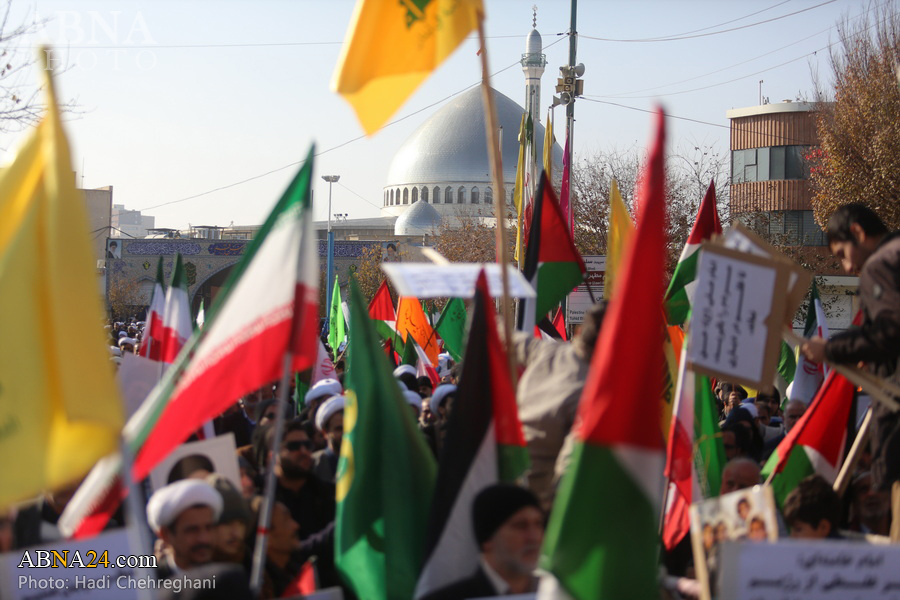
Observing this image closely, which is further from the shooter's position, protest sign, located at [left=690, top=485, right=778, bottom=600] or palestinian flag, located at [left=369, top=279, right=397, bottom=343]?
palestinian flag, located at [left=369, top=279, right=397, bottom=343]

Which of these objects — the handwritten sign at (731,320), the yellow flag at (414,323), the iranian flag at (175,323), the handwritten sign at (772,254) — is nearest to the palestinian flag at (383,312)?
the yellow flag at (414,323)

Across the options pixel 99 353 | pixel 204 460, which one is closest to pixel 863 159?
pixel 204 460

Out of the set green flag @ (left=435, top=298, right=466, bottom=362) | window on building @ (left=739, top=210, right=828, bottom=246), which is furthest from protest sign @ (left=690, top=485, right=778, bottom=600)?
window on building @ (left=739, top=210, right=828, bottom=246)

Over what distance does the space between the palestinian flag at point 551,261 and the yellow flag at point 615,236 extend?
33cm

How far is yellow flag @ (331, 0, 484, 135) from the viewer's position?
4801 millimetres

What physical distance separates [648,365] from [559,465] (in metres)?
1.49

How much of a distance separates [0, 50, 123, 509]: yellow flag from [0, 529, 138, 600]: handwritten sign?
211mm

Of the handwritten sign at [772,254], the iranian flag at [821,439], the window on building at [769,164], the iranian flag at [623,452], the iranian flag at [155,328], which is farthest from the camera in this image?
the window on building at [769,164]

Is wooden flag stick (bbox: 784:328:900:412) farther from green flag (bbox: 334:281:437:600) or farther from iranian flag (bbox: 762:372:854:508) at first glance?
green flag (bbox: 334:281:437:600)

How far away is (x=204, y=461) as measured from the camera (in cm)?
483

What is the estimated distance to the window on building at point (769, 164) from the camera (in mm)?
33750

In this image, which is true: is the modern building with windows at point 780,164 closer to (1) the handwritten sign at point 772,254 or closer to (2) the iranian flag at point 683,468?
(2) the iranian flag at point 683,468

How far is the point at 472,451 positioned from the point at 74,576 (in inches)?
51.8

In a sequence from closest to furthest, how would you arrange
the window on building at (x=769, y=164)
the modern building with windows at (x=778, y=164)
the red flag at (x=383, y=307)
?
the red flag at (x=383, y=307) → the modern building with windows at (x=778, y=164) → the window on building at (x=769, y=164)
